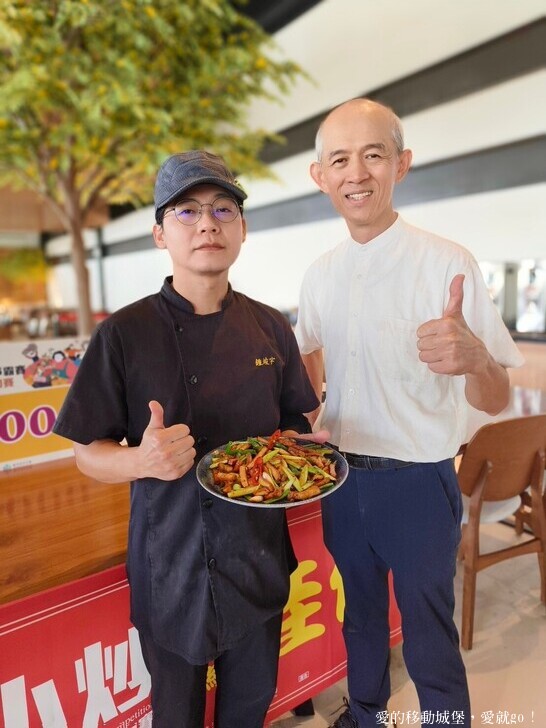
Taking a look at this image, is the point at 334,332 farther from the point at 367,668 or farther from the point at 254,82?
the point at 254,82

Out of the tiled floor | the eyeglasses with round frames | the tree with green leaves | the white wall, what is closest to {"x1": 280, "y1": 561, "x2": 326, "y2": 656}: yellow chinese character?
the tiled floor

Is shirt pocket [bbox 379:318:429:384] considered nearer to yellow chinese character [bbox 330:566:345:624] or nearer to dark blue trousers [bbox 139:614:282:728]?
dark blue trousers [bbox 139:614:282:728]

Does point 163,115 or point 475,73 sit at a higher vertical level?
point 475,73

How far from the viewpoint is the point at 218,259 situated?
40.2 inches

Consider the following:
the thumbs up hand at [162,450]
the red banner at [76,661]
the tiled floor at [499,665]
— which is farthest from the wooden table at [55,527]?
the tiled floor at [499,665]

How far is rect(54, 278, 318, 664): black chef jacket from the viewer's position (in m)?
1.00

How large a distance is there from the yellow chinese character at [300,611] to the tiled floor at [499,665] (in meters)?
0.35

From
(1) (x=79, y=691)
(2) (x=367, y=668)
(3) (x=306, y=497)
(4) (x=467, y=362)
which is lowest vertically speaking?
(2) (x=367, y=668)

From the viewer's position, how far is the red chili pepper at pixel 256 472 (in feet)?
3.22

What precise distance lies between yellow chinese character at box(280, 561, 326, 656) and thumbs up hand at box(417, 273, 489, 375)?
871 millimetres

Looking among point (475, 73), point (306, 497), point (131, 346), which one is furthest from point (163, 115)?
point (475, 73)

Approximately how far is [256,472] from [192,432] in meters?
0.18

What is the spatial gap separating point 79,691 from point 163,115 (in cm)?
336

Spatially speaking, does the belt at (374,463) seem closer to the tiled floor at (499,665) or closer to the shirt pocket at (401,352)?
the shirt pocket at (401,352)
